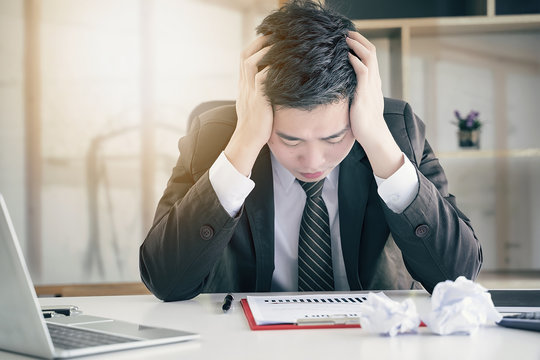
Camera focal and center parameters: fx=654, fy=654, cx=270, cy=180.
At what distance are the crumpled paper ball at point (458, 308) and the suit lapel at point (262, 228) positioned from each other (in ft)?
1.98

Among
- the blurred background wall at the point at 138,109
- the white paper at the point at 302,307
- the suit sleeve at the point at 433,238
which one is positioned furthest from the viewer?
the blurred background wall at the point at 138,109

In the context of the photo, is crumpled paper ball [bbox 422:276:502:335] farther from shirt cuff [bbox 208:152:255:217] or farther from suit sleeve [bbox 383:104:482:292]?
shirt cuff [bbox 208:152:255:217]

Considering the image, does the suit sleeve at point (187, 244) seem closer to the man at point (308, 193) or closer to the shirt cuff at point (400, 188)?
the man at point (308, 193)

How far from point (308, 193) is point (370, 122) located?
0.27m

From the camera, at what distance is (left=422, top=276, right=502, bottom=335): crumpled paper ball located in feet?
2.93

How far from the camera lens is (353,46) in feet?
4.56

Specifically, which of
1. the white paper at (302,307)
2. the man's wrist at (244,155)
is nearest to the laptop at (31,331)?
the white paper at (302,307)

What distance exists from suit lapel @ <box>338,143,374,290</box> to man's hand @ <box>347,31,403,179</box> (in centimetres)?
15

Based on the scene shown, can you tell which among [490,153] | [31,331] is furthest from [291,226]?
[490,153]

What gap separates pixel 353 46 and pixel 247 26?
2172mm

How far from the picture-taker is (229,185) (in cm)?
129

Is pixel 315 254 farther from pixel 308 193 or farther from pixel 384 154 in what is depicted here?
pixel 384 154

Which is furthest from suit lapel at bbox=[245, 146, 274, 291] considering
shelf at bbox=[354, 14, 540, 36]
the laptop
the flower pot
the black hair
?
the flower pot

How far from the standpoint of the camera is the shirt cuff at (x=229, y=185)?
129 cm
